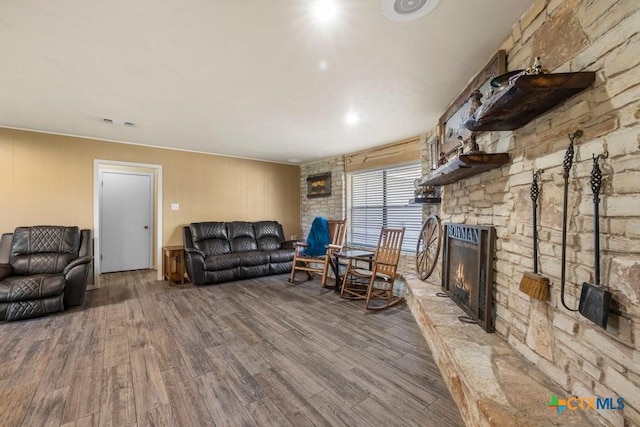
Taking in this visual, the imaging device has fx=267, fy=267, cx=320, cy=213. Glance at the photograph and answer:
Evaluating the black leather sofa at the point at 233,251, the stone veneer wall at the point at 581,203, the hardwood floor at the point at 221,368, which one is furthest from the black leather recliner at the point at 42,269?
the stone veneer wall at the point at 581,203

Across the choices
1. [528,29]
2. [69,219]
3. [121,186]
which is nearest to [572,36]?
[528,29]

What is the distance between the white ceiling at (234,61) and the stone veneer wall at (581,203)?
449 mm

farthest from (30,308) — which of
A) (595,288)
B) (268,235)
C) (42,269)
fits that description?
(595,288)

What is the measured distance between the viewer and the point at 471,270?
6.80 ft

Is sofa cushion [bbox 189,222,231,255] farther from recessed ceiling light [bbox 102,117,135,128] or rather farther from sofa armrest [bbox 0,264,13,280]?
sofa armrest [bbox 0,264,13,280]

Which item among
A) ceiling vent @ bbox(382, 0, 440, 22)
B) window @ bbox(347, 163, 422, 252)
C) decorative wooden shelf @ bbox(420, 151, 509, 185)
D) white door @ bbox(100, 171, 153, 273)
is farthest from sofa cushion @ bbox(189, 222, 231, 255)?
ceiling vent @ bbox(382, 0, 440, 22)

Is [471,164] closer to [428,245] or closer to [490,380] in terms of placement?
[490,380]

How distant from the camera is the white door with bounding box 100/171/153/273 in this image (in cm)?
499

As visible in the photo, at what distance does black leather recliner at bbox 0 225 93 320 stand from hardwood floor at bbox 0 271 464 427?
0.17 m

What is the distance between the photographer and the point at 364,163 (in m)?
4.87

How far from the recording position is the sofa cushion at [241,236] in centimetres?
503

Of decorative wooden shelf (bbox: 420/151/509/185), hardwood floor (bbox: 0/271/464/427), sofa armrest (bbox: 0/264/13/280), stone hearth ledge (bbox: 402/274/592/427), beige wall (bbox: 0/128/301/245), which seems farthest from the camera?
beige wall (bbox: 0/128/301/245)

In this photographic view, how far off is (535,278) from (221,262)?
4.07 m

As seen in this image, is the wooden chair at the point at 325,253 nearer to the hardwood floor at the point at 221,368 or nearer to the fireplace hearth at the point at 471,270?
the hardwood floor at the point at 221,368
